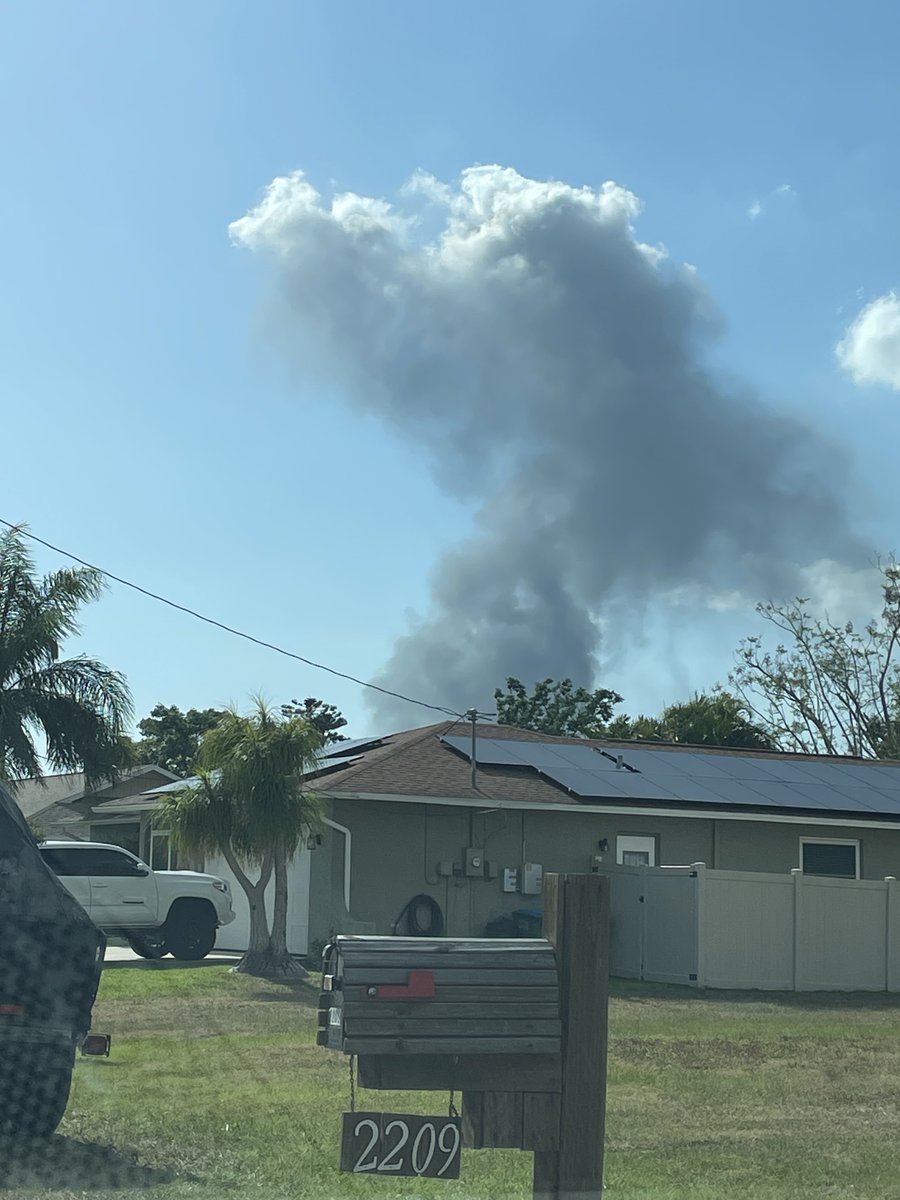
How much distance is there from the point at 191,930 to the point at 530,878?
546 cm

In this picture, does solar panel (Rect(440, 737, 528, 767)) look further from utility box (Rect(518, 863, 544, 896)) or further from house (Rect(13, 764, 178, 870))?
house (Rect(13, 764, 178, 870))

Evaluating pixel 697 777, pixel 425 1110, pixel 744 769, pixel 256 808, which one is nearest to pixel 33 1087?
pixel 425 1110

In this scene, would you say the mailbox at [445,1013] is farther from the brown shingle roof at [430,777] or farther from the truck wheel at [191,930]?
the truck wheel at [191,930]

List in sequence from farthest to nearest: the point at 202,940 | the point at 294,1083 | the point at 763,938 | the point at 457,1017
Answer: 1. the point at 202,940
2. the point at 763,938
3. the point at 294,1083
4. the point at 457,1017

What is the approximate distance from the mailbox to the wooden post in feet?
0.23

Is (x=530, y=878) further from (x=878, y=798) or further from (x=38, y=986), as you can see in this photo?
(x=38, y=986)

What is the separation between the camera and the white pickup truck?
22922mm

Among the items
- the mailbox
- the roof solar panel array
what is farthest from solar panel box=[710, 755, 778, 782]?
the mailbox

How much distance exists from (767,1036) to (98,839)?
24.0 metres

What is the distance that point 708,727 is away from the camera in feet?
168

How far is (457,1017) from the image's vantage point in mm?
5602

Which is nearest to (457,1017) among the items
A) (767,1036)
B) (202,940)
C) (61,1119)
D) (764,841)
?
(61,1119)

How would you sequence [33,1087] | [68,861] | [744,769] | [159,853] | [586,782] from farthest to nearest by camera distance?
[159,853], [744,769], [586,782], [68,861], [33,1087]

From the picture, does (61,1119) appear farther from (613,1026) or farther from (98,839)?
(98,839)
